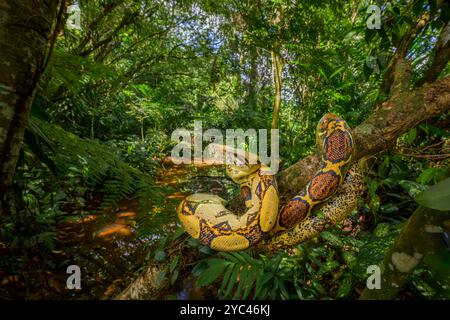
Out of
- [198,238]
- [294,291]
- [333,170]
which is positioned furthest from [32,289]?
[333,170]

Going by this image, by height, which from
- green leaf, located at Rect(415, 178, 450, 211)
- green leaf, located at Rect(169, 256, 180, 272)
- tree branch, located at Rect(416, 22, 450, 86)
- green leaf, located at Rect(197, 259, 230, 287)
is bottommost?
green leaf, located at Rect(197, 259, 230, 287)

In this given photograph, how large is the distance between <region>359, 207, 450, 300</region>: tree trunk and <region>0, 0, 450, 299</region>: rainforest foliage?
0.19ft

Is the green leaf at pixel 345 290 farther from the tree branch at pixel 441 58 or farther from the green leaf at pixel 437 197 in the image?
the tree branch at pixel 441 58

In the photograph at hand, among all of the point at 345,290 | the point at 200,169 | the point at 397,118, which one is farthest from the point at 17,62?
the point at 200,169

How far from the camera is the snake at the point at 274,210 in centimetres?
148

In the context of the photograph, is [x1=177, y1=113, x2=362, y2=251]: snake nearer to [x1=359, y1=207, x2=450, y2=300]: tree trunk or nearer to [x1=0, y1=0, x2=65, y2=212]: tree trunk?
[x1=359, y1=207, x2=450, y2=300]: tree trunk

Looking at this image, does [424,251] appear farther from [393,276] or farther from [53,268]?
[53,268]

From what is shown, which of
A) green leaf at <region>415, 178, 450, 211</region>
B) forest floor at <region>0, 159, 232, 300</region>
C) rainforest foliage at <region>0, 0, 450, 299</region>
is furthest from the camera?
forest floor at <region>0, 159, 232, 300</region>

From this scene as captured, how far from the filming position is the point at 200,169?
7289 millimetres

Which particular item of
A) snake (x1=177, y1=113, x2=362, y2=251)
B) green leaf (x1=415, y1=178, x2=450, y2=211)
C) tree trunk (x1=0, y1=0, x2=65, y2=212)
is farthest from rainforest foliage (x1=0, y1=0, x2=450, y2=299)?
tree trunk (x1=0, y1=0, x2=65, y2=212)

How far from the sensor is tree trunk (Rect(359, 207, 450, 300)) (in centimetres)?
102

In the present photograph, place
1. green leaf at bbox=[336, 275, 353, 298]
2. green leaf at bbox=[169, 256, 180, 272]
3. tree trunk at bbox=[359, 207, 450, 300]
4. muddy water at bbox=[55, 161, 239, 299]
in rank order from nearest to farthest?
tree trunk at bbox=[359, 207, 450, 300], green leaf at bbox=[169, 256, 180, 272], green leaf at bbox=[336, 275, 353, 298], muddy water at bbox=[55, 161, 239, 299]

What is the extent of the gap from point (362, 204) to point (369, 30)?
2105 mm

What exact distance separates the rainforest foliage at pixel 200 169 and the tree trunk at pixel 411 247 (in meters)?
0.06
